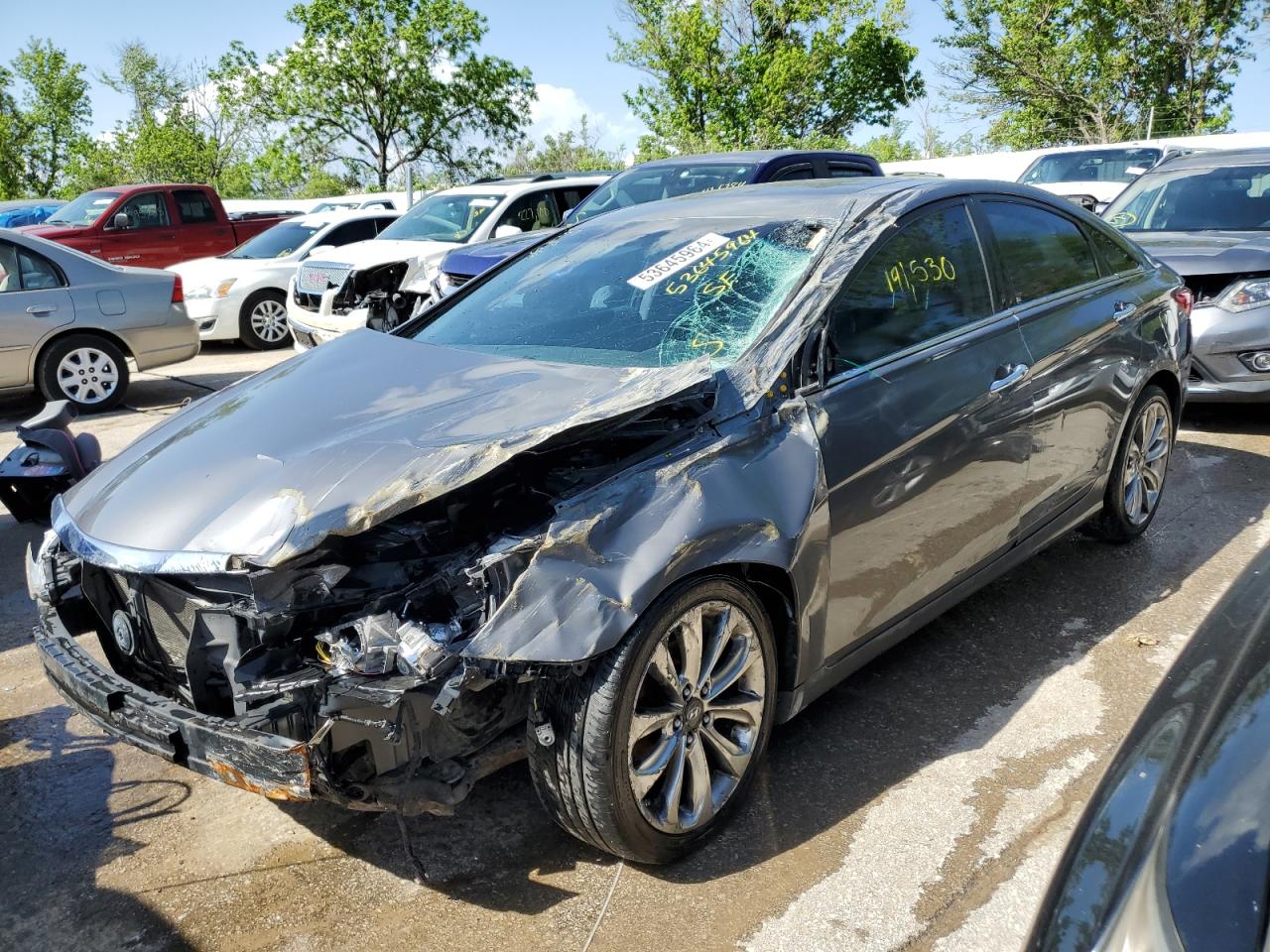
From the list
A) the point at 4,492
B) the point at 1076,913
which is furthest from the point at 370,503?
the point at 4,492

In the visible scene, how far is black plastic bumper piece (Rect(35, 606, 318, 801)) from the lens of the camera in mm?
2270

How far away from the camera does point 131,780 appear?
3227 millimetres

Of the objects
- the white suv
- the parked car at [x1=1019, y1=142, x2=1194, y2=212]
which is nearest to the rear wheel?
the white suv

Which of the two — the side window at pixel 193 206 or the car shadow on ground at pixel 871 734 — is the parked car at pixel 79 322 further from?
the car shadow on ground at pixel 871 734

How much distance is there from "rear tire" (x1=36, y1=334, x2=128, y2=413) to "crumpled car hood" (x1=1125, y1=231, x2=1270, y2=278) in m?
8.04

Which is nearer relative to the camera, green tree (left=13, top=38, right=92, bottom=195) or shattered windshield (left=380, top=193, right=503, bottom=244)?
shattered windshield (left=380, top=193, right=503, bottom=244)

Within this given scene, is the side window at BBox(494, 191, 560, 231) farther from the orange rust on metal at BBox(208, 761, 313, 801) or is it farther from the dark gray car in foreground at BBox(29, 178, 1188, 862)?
the orange rust on metal at BBox(208, 761, 313, 801)

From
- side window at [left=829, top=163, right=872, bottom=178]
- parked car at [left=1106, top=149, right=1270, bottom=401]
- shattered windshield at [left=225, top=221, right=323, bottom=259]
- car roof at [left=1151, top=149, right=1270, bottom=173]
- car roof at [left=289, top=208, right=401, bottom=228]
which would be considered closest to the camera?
parked car at [left=1106, top=149, right=1270, bottom=401]

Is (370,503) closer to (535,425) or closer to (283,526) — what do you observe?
(283,526)

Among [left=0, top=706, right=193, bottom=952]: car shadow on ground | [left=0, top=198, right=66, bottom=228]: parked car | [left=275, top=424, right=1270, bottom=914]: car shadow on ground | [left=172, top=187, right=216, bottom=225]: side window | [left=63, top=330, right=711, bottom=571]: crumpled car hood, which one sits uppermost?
[left=0, top=198, right=66, bottom=228]: parked car

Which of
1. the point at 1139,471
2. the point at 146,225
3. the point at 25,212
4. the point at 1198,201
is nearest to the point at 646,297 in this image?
the point at 1139,471

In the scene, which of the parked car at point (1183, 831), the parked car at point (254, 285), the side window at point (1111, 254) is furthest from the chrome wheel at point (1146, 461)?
the parked car at point (254, 285)

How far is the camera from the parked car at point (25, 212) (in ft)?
57.9

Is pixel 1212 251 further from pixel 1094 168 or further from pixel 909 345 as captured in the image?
pixel 1094 168
